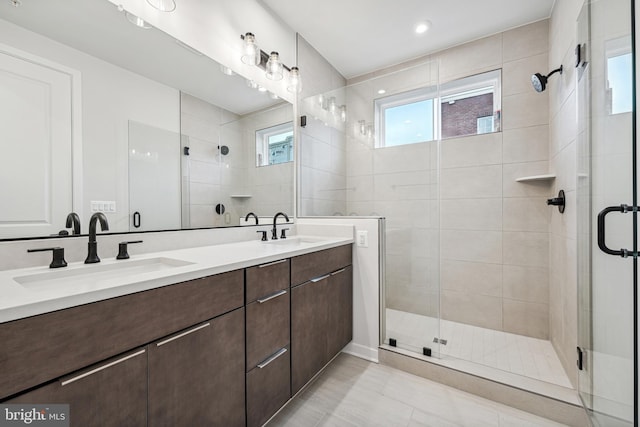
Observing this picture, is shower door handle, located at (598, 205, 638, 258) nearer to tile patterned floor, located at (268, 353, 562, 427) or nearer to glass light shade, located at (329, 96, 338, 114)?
tile patterned floor, located at (268, 353, 562, 427)

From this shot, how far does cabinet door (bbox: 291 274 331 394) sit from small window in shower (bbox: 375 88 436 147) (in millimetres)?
1327

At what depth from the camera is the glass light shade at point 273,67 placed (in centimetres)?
201

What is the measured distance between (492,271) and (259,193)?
7.26ft

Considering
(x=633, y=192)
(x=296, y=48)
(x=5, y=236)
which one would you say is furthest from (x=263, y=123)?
(x=633, y=192)

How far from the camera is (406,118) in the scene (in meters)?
2.22

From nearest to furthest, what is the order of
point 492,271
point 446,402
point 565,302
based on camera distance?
1. point 446,402
2. point 565,302
3. point 492,271

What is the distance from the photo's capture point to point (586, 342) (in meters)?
1.32

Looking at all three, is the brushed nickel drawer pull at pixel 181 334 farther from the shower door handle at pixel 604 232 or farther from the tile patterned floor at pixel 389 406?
the shower door handle at pixel 604 232

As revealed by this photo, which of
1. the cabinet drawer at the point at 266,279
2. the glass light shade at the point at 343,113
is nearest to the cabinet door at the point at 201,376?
the cabinet drawer at the point at 266,279

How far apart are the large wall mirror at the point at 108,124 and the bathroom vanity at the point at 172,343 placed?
28 cm

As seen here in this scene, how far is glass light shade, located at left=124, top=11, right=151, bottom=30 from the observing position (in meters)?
1.29

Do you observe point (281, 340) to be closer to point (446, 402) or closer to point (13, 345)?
point (13, 345)

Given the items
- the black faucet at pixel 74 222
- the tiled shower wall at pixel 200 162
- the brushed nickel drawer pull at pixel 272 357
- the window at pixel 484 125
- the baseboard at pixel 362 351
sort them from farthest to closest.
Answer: the window at pixel 484 125 < the baseboard at pixel 362 351 < the tiled shower wall at pixel 200 162 < the brushed nickel drawer pull at pixel 272 357 < the black faucet at pixel 74 222

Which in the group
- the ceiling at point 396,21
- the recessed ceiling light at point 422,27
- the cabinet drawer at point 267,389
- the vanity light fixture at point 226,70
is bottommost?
the cabinet drawer at point 267,389
